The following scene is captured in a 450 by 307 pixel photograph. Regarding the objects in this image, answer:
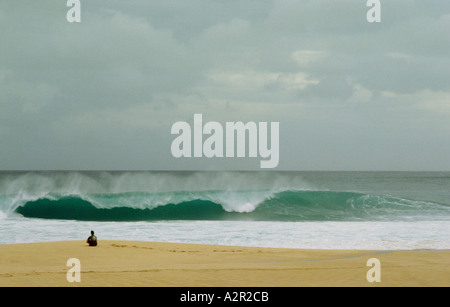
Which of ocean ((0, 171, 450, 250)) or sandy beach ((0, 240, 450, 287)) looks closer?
sandy beach ((0, 240, 450, 287))

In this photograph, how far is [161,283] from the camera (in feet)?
26.3

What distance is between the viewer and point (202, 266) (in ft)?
32.6

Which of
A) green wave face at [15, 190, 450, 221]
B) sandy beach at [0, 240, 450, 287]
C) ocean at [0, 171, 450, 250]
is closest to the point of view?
sandy beach at [0, 240, 450, 287]

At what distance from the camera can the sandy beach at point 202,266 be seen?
8125mm

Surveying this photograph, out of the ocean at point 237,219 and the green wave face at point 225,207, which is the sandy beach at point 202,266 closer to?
the ocean at point 237,219

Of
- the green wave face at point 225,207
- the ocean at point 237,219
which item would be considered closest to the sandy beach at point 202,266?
the ocean at point 237,219

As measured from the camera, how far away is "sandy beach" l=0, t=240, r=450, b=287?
8125mm

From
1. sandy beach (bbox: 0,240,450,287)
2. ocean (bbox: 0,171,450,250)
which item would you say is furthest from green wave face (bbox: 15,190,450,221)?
sandy beach (bbox: 0,240,450,287)

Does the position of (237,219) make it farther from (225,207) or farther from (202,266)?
(202,266)

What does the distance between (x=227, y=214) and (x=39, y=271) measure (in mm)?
23113

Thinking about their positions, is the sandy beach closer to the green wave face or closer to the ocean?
the ocean

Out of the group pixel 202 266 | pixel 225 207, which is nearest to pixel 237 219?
pixel 225 207

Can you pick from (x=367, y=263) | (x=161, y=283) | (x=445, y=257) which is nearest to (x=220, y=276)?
(x=161, y=283)
